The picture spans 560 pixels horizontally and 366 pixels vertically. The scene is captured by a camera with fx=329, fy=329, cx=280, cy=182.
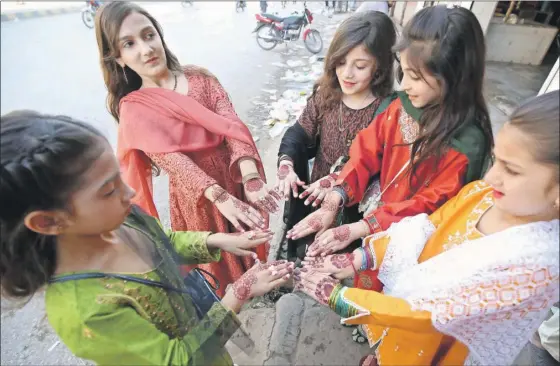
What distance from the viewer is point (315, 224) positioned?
1520mm

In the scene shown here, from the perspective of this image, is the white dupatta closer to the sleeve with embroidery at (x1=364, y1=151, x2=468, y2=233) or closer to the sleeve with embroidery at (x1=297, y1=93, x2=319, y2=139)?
the sleeve with embroidery at (x1=364, y1=151, x2=468, y2=233)

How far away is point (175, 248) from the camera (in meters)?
1.30

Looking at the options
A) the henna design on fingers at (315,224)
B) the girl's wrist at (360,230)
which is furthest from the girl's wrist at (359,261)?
the henna design on fingers at (315,224)

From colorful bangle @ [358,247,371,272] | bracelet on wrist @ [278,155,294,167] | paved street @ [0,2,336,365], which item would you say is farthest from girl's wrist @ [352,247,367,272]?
paved street @ [0,2,336,365]

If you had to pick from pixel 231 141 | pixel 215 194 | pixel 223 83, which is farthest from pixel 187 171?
pixel 223 83

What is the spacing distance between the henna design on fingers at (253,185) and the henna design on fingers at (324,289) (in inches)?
24.7

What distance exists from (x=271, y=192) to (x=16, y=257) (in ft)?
3.50

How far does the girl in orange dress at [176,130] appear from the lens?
1504 mm

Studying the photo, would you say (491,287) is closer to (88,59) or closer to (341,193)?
(341,193)

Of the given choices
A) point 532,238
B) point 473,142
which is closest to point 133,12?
point 473,142

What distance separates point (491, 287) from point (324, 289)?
0.51 m

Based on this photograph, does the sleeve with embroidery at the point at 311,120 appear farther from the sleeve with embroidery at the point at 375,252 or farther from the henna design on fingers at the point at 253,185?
the sleeve with embroidery at the point at 375,252

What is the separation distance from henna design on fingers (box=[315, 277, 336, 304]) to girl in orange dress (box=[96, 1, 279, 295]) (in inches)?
15.9

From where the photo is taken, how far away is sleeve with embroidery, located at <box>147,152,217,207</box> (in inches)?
60.8
